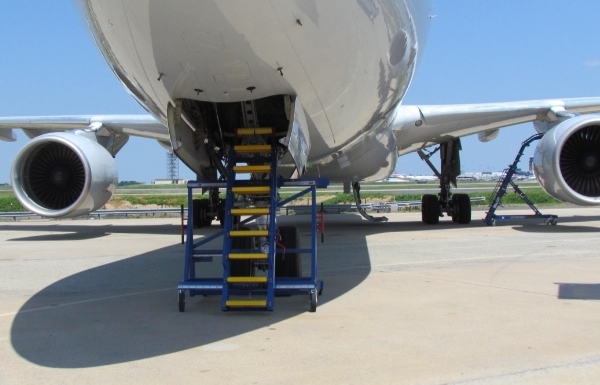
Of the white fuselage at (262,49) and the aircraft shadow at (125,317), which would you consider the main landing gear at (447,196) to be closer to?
the aircraft shadow at (125,317)

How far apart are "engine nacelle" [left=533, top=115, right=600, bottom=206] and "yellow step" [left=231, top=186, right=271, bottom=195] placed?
7.84 metres

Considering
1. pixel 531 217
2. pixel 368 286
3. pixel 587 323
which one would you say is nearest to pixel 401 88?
pixel 368 286

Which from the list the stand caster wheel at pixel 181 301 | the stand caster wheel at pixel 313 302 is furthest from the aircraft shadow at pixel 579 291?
the stand caster wheel at pixel 181 301

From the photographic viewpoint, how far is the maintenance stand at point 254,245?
5336 millimetres

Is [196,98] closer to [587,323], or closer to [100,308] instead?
[100,308]

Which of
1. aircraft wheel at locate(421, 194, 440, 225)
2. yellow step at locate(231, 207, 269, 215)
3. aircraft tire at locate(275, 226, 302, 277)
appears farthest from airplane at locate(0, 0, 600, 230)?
aircraft wheel at locate(421, 194, 440, 225)

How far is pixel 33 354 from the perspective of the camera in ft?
13.3

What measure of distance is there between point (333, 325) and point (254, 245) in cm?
185

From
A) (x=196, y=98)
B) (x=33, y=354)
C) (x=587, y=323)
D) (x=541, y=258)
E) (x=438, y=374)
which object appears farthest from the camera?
(x=541, y=258)

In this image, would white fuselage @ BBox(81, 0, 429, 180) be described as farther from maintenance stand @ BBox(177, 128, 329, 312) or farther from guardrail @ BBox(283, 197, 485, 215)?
guardrail @ BBox(283, 197, 485, 215)

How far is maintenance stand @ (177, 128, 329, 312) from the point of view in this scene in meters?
5.34

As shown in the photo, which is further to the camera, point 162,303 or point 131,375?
point 162,303

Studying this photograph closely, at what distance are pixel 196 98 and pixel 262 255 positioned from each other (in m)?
1.39

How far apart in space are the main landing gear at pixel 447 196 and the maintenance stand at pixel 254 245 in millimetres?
9259
